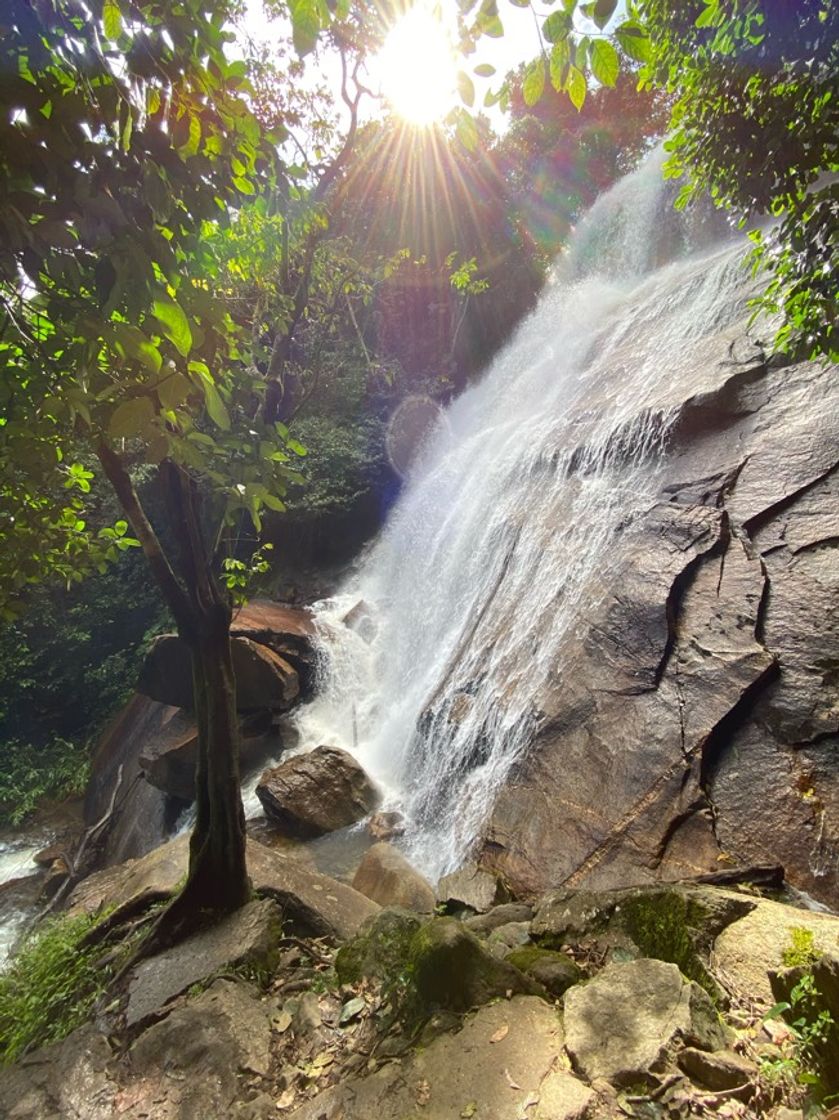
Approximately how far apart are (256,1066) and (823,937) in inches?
104

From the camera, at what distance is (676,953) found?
2.60 m

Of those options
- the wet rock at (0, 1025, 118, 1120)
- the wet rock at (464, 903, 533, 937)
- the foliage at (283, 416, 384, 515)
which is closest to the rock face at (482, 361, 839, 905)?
the wet rock at (464, 903, 533, 937)

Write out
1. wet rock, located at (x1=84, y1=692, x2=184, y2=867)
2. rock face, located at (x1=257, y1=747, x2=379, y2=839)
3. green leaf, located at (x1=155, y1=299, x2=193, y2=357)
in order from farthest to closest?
1. wet rock, located at (x1=84, y1=692, x2=184, y2=867)
2. rock face, located at (x1=257, y1=747, x2=379, y2=839)
3. green leaf, located at (x1=155, y1=299, x2=193, y2=357)

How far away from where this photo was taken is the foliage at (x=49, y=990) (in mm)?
3609

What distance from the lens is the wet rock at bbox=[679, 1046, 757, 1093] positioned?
1.74m

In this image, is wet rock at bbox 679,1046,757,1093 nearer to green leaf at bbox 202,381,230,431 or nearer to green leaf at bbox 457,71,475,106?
green leaf at bbox 202,381,230,431

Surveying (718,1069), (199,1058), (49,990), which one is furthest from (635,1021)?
(49,990)

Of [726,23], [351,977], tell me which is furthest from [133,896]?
[726,23]

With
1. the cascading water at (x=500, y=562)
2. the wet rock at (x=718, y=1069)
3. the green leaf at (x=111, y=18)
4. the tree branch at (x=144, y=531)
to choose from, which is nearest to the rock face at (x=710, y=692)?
the cascading water at (x=500, y=562)

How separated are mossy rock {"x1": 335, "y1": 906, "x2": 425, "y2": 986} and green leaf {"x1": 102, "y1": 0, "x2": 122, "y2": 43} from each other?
386 cm

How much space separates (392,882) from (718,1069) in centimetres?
398

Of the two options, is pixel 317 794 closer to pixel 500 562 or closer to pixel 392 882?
pixel 392 882

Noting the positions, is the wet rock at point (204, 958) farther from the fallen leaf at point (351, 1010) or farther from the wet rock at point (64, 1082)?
the fallen leaf at point (351, 1010)

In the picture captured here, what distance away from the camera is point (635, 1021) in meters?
2.03
